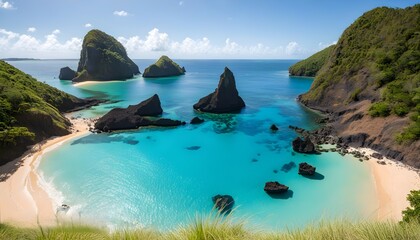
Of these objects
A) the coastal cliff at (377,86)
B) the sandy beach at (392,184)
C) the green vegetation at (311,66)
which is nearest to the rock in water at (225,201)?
the sandy beach at (392,184)

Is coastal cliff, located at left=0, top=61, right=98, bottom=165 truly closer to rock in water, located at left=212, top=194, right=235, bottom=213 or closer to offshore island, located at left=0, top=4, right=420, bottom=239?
offshore island, located at left=0, top=4, right=420, bottom=239

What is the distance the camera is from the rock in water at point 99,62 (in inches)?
5807

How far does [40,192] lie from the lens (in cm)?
2931

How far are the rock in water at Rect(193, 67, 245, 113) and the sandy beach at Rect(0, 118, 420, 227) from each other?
3728cm

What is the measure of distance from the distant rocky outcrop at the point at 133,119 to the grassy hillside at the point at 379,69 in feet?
124

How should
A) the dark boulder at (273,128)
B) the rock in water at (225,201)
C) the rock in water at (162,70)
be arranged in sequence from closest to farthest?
the rock in water at (225,201)
the dark boulder at (273,128)
the rock in water at (162,70)

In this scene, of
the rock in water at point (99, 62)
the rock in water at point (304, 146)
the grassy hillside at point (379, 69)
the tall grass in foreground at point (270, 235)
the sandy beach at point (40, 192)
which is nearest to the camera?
the tall grass in foreground at point (270, 235)

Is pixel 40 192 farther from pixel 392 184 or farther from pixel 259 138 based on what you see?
pixel 392 184

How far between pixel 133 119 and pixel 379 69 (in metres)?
52.8

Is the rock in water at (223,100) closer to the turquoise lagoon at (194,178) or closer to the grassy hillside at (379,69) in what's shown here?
the turquoise lagoon at (194,178)

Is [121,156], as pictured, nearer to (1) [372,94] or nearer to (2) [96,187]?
(2) [96,187]

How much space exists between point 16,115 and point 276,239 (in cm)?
4915

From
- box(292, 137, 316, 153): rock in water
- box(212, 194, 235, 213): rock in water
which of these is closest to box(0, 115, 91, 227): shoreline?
box(212, 194, 235, 213): rock in water

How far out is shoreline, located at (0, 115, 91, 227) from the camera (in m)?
24.5
